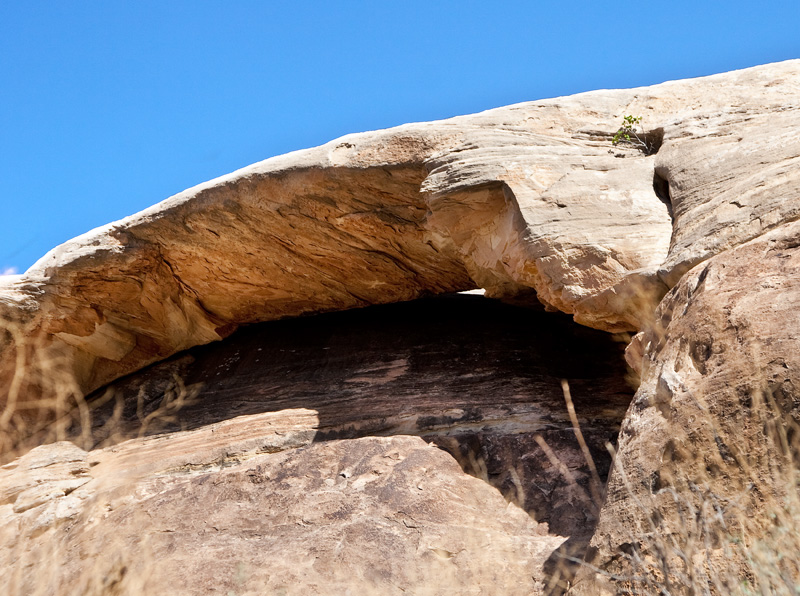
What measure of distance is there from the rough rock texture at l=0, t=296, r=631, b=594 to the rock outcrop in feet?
0.08

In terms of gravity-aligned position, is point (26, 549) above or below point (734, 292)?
below

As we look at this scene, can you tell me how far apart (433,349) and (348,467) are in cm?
174

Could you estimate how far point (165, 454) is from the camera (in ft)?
19.9

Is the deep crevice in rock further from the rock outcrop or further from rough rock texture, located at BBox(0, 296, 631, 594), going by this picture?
rough rock texture, located at BBox(0, 296, 631, 594)

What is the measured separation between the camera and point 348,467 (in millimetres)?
5246

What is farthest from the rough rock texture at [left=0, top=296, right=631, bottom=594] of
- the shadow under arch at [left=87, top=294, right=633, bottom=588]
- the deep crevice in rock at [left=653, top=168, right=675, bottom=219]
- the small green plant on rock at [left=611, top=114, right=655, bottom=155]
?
the small green plant on rock at [left=611, top=114, right=655, bottom=155]

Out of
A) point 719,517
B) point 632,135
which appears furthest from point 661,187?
point 719,517

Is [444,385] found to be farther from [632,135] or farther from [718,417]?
[718,417]

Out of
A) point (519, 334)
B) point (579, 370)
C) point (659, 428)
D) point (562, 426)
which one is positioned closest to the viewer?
point (659, 428)

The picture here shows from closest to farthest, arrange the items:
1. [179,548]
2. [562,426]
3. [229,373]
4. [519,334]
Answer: [179,548], [562,426], [519,334], [229,373]

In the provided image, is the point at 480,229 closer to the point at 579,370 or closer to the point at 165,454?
the point at 579,370

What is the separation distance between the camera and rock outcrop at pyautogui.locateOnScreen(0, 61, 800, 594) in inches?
138

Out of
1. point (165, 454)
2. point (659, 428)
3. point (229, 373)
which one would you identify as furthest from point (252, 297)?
point (659, 428)

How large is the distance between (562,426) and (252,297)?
135 inches
